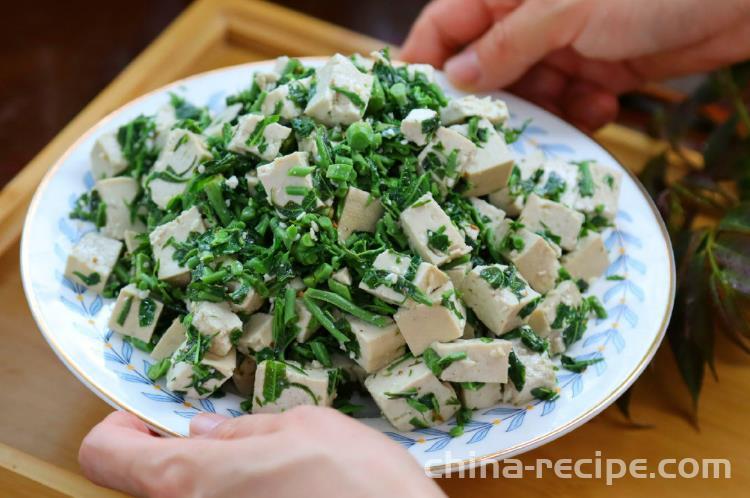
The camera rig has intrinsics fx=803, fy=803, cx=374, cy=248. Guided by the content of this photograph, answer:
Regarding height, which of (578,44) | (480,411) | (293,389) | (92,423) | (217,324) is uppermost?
(578,44)

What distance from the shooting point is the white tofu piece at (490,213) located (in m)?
2.10

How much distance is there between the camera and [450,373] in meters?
1.83


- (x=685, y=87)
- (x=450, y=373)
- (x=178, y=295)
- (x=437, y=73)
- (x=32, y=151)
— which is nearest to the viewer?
(x=450, y=373)

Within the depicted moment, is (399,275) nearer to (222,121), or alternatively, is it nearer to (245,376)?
(245,376)

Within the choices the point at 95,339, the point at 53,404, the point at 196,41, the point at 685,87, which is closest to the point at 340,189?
the point at 95,339

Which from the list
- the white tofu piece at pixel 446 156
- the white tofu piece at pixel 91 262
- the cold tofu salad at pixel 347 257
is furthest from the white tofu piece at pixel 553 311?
the white tofu piece at pixel 91 262

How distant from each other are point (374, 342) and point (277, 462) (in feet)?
1.57

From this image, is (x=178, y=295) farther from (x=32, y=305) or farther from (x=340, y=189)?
(x=340, y=189)

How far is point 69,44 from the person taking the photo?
3520 millimetres

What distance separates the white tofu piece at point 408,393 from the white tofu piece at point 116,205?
84 cm

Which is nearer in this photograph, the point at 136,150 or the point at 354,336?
the point at 354,336

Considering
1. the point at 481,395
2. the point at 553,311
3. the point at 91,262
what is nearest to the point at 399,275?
the point at 481,395

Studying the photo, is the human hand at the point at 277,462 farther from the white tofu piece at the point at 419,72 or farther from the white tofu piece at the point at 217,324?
the white tofu piece at the point at 419,72

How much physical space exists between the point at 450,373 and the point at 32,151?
77.5 inches
